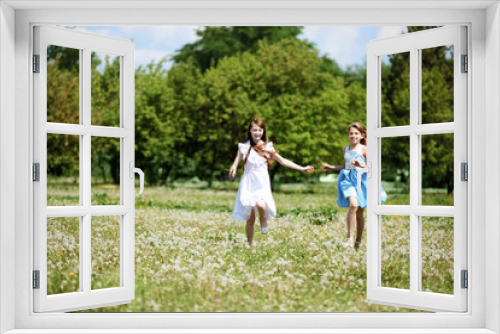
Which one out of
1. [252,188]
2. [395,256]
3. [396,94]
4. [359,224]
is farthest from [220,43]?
[395,256]

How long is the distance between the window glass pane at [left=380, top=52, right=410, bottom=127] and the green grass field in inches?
190

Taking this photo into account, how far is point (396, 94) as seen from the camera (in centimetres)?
1404

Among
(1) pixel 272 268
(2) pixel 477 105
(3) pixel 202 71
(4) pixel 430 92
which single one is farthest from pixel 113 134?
(3) pixel 202 71

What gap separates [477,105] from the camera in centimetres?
343

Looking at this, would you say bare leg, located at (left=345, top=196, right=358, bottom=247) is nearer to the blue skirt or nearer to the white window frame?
the blue skirt

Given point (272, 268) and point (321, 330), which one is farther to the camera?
point (272, 268)

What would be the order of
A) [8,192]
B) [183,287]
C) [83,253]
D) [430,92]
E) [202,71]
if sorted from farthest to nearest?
[202,71] < [430,92] < [183,287] < [83,253] < [8,192]

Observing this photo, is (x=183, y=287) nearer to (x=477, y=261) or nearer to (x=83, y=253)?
(x=83, y=253)

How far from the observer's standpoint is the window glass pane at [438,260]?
193 inches

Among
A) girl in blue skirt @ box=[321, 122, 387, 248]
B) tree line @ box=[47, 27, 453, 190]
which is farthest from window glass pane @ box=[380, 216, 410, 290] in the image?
tree line @ box=[47, 27, 453, 190]

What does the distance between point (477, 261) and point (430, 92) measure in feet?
28.1

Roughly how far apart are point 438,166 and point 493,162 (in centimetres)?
963

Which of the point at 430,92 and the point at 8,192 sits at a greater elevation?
the point at 430,92

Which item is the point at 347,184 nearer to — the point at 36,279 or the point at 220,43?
the point at 36,279
